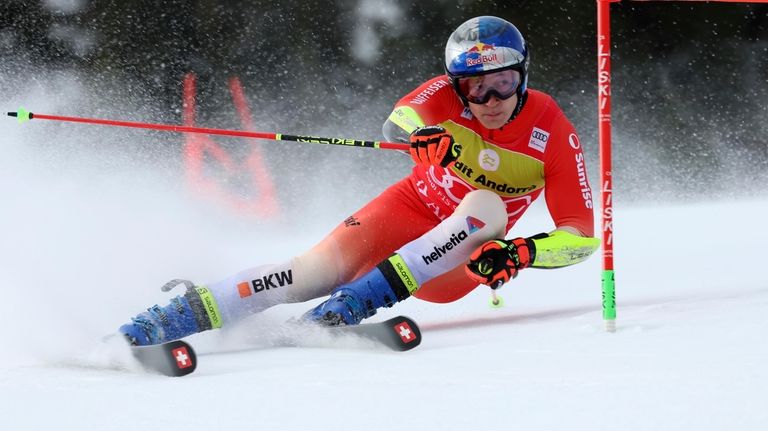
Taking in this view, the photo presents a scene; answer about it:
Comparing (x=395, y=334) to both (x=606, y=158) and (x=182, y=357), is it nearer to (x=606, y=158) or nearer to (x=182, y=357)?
(x=182, y=357)

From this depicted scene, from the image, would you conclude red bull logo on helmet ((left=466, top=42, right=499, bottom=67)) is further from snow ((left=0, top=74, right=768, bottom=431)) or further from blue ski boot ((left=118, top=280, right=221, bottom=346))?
blue ski boot ((left=118, top=280, right=221, bottom=346))

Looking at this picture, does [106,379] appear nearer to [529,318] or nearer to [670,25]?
[529,318]

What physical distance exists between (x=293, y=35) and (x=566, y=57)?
234 centimetres

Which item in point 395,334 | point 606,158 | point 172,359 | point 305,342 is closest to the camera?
point 172,359

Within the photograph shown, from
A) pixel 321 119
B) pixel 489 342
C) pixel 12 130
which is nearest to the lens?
pixel 489 342

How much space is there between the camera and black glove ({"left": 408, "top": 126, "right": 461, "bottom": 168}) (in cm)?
301

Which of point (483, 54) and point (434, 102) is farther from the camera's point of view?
point (434, 102)

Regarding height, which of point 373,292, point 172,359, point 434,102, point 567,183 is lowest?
point 172,359

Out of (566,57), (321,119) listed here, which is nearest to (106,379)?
(321,119)

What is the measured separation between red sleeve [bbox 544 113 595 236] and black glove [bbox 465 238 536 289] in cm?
24

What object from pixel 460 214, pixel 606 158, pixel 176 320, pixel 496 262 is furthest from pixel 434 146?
pixel 176 320

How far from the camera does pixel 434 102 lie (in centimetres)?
334

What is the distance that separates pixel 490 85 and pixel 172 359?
4.39 ft

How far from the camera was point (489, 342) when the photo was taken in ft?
Result: 9.64
